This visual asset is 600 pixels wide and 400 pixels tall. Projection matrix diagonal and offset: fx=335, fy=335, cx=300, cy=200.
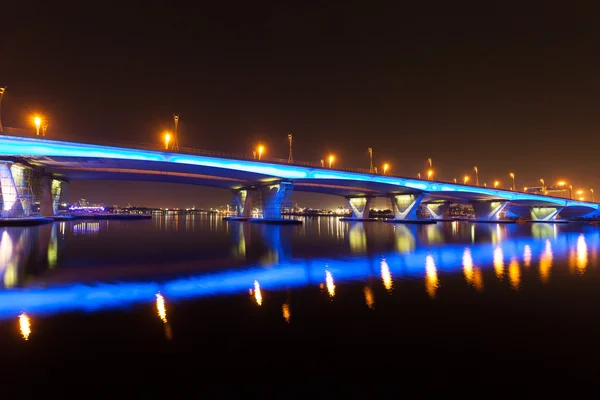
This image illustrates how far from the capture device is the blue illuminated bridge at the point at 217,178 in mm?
34759

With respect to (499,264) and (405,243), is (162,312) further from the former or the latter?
(405,243)

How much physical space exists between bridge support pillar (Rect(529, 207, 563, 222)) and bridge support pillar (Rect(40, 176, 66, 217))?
333 feet

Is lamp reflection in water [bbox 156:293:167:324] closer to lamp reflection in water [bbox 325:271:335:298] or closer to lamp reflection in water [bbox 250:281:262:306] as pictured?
lamp reflection in water [bbox 250:281:262:306]

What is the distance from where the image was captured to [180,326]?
6.16m

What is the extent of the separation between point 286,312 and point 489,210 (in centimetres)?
7667

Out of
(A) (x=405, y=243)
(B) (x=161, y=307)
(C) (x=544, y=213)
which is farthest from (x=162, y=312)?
(C) (x=544, y=213)

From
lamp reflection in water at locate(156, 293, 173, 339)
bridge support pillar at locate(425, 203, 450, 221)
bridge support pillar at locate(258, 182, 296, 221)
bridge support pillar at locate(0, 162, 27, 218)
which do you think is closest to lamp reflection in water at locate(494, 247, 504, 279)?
lamp reflection in water at locate(156, 293, 173, 339)

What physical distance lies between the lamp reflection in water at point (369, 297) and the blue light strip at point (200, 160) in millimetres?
33142

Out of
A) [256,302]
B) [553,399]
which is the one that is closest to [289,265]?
[256,302]

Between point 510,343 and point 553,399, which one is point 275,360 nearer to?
point 553,399

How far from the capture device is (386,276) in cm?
1099

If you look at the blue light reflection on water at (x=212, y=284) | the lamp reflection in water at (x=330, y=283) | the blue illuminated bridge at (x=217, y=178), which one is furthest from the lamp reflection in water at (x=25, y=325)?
the blue illuminated bridge at (x=217, y=178)

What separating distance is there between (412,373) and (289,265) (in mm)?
8831

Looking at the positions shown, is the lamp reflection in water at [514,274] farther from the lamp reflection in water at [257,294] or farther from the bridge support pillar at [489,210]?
the bridge support pillar at [489,210]
